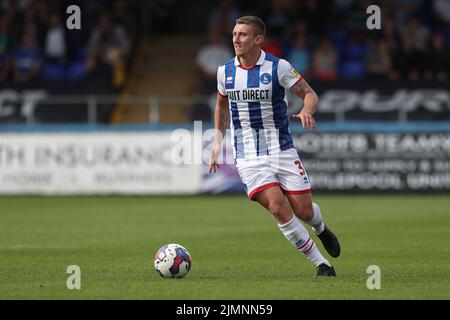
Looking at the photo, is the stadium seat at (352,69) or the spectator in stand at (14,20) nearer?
the stadium seat at (352,69)

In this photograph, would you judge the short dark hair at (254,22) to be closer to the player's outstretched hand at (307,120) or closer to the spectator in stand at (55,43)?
the player's outstretched hand at (307,120)

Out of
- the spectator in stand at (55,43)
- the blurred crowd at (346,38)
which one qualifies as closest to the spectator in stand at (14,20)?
the spectator in stand at (55,43)

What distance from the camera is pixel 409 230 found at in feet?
51.4

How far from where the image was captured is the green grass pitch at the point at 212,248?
9031 mm

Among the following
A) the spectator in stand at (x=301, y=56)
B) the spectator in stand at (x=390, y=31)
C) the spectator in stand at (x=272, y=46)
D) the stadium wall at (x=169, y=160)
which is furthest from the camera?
the spectator in stand at (x=390, y=31)

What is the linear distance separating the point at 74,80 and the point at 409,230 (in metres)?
12.1

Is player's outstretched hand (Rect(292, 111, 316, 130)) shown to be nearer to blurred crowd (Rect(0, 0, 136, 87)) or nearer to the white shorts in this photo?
the white shorts

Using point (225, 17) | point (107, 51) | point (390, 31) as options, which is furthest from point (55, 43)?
point (390, 31)

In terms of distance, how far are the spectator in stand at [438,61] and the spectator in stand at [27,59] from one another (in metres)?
9.30

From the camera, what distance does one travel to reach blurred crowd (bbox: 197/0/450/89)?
24.7 metres

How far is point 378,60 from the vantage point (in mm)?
25062

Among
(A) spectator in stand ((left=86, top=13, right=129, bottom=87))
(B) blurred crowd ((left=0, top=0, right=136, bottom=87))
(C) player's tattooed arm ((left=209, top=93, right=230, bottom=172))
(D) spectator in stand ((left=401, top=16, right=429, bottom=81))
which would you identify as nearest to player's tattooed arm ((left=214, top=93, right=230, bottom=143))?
(C) player's tattooed arm ((left=209, top=93, right=230, bottom=172))
